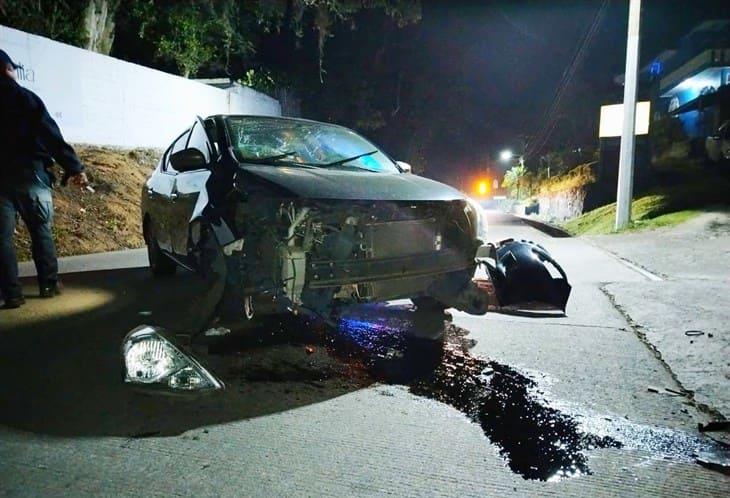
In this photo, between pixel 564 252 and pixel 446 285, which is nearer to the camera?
pixel 446 285

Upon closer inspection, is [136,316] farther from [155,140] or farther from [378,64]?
[378,64]

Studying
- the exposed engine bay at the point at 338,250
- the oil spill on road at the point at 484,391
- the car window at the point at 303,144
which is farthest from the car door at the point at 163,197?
the oil spill on road at the point at 484,391

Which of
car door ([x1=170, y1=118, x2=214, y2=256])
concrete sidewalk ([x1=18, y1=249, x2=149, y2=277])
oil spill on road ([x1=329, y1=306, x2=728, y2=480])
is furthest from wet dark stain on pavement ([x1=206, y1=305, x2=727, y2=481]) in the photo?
concrete sidewalk ([x1=18, y1=249, x2=149, y2=277])

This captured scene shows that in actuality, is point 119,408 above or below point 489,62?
below

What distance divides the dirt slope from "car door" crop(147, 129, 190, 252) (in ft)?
10.6

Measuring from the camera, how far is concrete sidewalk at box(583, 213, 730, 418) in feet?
11.1

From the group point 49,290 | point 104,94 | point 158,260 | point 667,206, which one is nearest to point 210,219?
point 49,290

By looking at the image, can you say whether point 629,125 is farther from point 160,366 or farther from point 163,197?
point 160,366

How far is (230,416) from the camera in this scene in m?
2.81

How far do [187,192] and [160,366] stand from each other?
162 centimetres

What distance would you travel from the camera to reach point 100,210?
9734 mm

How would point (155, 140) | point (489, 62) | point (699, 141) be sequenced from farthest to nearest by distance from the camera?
point (489, 62) → point (699, 141) → point (155, 140)

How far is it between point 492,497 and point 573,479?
41cm

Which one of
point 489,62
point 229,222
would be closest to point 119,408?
point 229,222
